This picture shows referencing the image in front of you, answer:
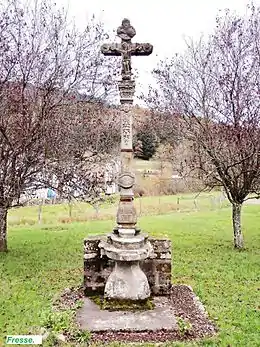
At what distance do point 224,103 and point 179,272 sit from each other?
5.37m

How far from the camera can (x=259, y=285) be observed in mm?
10438

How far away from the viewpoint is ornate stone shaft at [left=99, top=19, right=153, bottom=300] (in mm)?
8156

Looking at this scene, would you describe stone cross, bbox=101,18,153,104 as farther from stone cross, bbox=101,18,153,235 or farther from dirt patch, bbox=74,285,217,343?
dirt patch, bbox=74,285,217,343

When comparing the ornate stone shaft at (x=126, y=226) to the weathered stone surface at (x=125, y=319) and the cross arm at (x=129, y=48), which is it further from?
the weathered stone surface at (x=125, y=319)

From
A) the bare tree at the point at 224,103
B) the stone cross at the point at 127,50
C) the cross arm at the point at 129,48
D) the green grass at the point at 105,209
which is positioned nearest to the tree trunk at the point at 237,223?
the bare tree at the point at 224,103

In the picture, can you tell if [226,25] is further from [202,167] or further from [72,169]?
[72,169]

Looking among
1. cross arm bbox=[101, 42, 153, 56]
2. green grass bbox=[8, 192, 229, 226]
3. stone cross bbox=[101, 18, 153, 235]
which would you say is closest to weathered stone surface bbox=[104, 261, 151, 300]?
stone cross bbox=[101, 18, 153, 235]

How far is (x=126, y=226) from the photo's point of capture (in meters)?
8.44

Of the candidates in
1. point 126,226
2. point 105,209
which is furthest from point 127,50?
point 105,209

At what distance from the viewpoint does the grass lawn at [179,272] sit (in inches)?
306

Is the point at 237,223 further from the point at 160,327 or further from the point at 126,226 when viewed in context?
the point at 160,327

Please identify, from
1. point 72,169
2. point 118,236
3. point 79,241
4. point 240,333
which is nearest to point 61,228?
point 79,241

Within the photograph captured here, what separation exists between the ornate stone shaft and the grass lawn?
1304 mm

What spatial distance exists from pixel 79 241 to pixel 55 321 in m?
9.23
